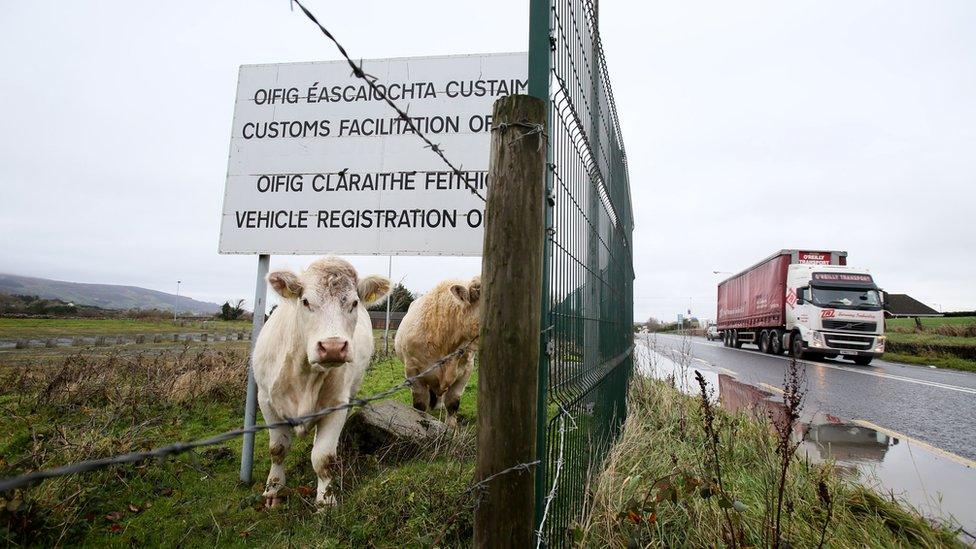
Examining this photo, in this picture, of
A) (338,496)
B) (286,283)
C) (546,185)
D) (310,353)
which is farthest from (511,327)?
(286,283)

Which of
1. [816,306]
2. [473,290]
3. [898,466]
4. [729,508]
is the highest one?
[816,306]

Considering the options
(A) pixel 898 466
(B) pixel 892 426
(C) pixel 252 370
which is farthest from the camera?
(B) pixel 892 426

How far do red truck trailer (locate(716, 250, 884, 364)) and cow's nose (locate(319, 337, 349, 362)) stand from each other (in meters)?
15.5

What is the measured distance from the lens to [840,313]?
645 inches

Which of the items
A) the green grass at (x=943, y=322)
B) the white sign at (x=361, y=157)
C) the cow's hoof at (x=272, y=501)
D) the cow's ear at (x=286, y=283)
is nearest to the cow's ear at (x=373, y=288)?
the white sign at (x=361, y=157)

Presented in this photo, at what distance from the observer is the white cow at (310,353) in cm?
358

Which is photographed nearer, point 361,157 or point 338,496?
point 338,496

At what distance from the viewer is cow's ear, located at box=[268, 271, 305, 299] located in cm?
368

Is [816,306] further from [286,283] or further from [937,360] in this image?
[286,283]

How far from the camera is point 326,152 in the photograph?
416 centimetres

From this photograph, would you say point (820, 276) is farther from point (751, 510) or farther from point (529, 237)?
point (529, 237)

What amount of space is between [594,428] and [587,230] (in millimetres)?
1350

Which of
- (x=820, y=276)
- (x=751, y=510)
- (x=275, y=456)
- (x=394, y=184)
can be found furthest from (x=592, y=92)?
(x=820, y=276)

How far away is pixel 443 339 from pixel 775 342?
751 inches
